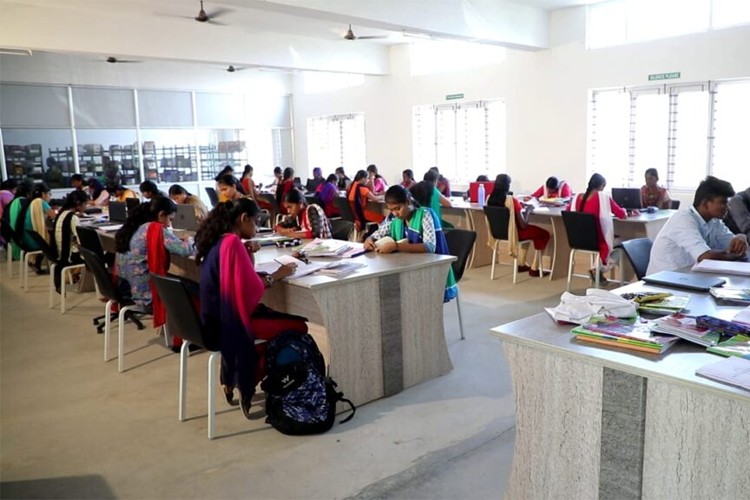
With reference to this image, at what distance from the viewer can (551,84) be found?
941cm

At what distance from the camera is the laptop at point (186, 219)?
5730 millimetres

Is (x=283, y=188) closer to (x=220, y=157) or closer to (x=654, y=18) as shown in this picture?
(x=220, y=157)

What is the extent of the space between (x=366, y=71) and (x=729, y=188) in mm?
9229

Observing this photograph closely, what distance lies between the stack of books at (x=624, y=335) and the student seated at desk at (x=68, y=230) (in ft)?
15.7

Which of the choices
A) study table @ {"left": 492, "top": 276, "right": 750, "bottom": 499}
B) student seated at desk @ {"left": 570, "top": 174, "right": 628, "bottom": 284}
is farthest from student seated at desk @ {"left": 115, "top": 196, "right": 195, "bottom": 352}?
student seated at desk @ {"left": 570, "top": 174, "right": 628, "bottom": 284}

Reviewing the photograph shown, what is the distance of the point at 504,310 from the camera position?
16.9ft

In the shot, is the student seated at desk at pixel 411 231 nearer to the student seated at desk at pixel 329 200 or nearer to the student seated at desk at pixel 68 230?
the student seated at desk at pixel 68 230

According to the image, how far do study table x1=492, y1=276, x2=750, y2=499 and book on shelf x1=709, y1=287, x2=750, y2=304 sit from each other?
236 mm

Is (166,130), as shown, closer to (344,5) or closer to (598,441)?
(344,5)

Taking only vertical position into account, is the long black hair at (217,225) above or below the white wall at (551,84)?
below

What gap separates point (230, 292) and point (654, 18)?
300 inches

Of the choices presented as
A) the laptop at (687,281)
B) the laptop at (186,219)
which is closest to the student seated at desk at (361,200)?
the laptop at (186,219)

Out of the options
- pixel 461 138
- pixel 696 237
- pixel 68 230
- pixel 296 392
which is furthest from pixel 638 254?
pixel 461 138

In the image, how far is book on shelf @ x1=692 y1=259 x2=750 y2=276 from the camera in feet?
9.30
